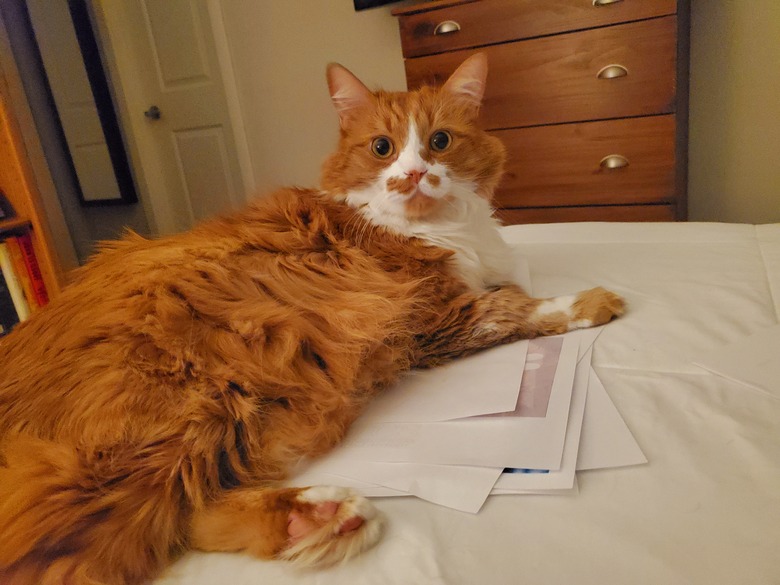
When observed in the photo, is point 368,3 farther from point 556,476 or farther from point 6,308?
point 556,476

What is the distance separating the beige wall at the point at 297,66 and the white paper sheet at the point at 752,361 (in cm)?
258

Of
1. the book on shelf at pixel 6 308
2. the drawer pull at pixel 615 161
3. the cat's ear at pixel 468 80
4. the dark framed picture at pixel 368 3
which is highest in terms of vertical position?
the dark framed picture at pixel 368 3

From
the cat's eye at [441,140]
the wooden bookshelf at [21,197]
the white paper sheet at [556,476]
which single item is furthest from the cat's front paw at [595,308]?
the wooden bookshelf at [21,197]

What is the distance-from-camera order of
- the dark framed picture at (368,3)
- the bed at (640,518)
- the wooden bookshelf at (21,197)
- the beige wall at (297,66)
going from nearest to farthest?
the bed at (640,518), the wooden bookshelf at (21,197), the dark framed picture at (368,3), the beige wall at (297,66)

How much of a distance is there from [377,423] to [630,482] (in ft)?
1.26

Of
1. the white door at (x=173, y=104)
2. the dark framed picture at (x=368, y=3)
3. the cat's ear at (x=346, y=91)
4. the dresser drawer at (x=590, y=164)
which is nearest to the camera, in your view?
the cat's ear at (x=346, y=91)

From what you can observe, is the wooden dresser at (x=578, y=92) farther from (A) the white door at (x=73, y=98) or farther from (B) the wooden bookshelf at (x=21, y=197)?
(A) the white door at (x=73, y=98)

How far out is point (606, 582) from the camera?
537mm

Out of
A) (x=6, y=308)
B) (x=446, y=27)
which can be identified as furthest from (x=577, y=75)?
(x=6, y=308)

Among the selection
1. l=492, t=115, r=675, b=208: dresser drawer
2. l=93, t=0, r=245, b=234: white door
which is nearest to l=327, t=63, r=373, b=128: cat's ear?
l=492, t=115, r=675, b=208: dresser drawer

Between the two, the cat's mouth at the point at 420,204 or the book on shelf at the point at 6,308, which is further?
the book on shelf at the point at 6,308

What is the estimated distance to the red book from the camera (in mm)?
2484

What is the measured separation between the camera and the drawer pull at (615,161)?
221 cm

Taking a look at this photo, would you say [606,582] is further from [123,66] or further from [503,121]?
[123,66]
